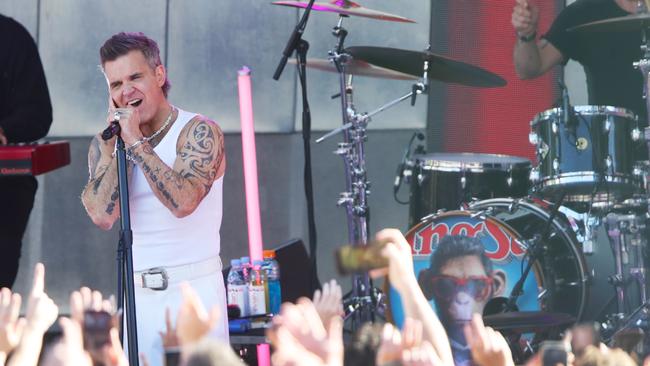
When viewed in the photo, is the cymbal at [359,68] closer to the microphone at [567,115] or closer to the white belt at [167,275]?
the microphone at [567,115]

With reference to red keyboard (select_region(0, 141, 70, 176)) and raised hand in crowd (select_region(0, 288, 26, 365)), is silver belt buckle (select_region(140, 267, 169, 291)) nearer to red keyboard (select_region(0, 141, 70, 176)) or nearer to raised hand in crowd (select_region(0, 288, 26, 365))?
red keyboard (select_region(0, 141, 70, 176))

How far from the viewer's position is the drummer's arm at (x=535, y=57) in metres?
5.86

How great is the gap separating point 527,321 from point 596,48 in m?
1.47

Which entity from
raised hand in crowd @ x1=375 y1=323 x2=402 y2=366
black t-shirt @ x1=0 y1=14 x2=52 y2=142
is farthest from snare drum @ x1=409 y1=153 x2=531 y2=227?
raised hand in crowd @ x1=375 y1=323 x2=402 y2=366

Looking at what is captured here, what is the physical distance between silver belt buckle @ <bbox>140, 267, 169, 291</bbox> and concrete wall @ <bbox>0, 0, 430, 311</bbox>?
311cm

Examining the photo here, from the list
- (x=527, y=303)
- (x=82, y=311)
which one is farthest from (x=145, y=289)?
(x=527, y=303)

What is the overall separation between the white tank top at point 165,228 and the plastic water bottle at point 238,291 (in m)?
1.12

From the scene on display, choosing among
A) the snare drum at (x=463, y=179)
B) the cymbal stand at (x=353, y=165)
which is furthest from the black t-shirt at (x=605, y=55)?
the cymbal stand at (x=353, y=165)

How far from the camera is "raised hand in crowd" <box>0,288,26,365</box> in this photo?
85.7 inches

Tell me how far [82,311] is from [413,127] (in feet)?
15.1

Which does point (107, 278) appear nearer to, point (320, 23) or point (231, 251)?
point (231, 251)

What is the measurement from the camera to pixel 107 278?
22.4 feet

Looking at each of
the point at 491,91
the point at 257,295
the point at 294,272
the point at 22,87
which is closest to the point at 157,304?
the point at 257,295

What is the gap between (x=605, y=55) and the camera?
5.61m
